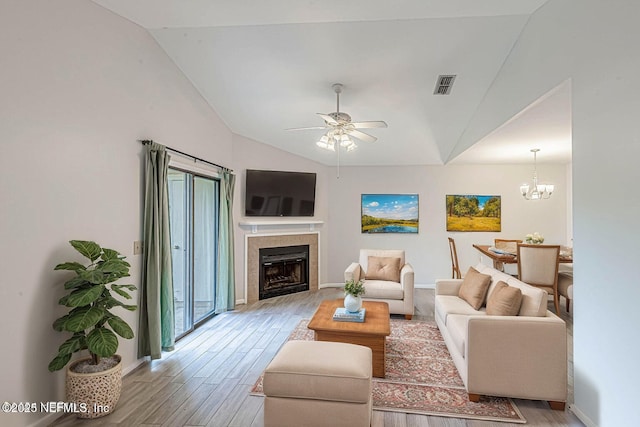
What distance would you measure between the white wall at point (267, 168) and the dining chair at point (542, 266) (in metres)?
3.60

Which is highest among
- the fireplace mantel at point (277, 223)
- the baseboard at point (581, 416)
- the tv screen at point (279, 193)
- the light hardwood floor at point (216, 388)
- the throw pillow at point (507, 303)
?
the tv screen at point (279, 193)

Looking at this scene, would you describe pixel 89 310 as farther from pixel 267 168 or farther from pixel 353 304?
pixel 267 168

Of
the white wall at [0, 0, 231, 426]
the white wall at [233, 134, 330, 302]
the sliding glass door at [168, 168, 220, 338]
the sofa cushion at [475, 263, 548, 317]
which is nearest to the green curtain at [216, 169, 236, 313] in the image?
the sliding glass door at [168, 168, 220, 338]

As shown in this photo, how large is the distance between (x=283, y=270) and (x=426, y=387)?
3.84 meters

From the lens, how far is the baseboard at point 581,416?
2278 mm

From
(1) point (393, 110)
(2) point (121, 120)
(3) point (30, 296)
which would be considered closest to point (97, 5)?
(2) point (121, 120)

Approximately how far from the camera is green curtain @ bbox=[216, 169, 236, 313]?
5.01 metres

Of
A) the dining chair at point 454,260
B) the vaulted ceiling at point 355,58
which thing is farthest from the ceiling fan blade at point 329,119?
the dining chair at point 454,260

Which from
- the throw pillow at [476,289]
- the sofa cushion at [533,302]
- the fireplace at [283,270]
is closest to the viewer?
the sofa cushion at [533,302]

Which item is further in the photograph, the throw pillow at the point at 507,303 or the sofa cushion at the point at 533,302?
the throw pillow at the point at 507,303

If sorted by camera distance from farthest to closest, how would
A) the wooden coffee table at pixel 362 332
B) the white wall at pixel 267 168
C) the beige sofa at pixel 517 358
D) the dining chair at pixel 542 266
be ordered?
the white wall at pixel 267 168
the dining chair at pixel 542 266
the wooden coffee table at pixel 362 332
the beige sofa at pixel 517 358

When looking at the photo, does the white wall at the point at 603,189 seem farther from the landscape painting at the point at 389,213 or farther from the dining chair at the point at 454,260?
the landscape painting at the point at 389,213

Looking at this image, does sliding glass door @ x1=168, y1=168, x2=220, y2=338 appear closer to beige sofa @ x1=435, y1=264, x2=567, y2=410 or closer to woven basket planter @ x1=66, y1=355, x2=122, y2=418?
woven basket planter @ x1=66, y1=355, x2=122, y2=418

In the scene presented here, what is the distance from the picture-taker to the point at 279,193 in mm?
6055
